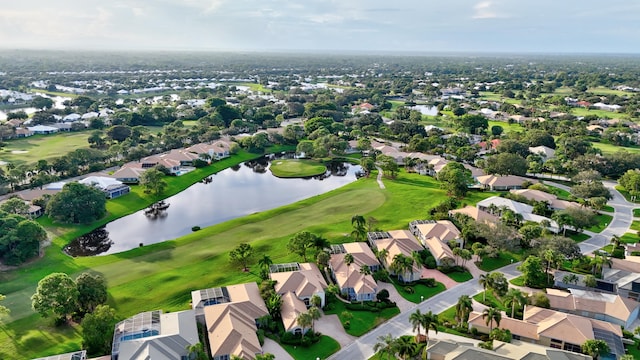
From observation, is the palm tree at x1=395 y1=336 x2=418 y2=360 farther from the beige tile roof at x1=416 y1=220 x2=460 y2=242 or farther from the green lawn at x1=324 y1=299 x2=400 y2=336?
the beige tile roof at x1=416 y1=220 x2=460 y2=242

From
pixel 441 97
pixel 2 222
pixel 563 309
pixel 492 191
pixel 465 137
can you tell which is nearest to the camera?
pixel 563 309

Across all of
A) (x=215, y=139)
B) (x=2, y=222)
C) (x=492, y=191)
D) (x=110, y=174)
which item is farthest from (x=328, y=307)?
(x=215, y=139)

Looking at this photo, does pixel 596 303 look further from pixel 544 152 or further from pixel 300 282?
pixel 544 152

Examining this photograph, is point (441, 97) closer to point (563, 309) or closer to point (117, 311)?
point (563, 309)

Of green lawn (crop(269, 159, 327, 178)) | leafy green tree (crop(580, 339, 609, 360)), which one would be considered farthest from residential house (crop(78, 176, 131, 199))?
leafy green tree (crop(580, 339, 609, 360))

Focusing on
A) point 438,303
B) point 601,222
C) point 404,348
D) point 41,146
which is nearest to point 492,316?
point 438,303
